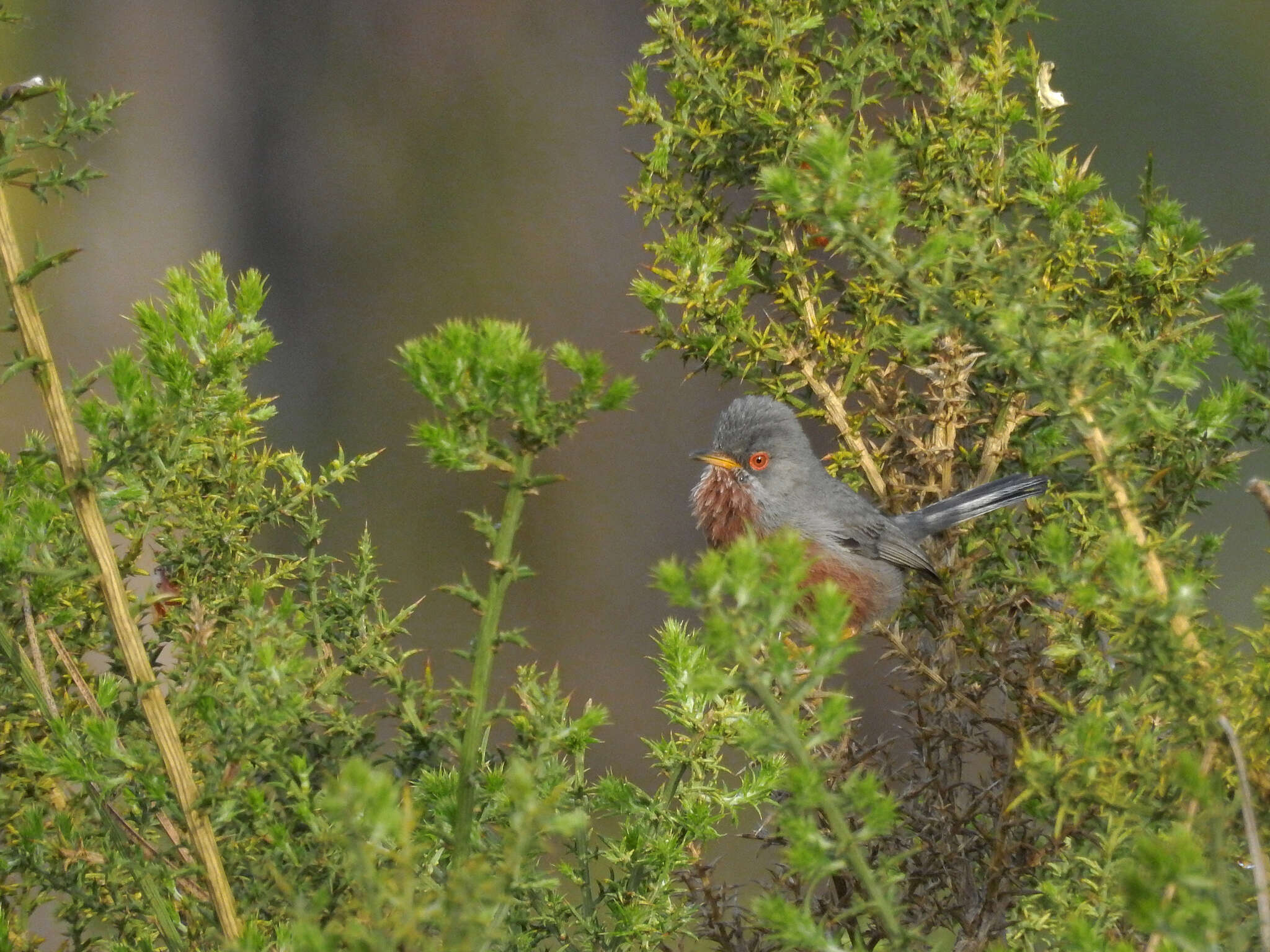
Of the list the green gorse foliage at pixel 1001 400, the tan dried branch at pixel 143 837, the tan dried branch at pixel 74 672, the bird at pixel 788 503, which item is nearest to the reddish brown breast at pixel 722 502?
the bird at pixel 788 503

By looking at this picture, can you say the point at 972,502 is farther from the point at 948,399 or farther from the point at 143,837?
the point at 143,837

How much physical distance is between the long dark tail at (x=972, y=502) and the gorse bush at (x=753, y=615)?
0.03 meters

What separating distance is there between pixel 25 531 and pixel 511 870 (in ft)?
1.99

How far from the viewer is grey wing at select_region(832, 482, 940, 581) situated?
124 inches

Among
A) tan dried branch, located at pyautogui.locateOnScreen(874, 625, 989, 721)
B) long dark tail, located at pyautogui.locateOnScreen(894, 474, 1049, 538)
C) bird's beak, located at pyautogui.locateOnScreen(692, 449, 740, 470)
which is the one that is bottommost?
tan dried branch, located at pyautogui.locateOnScreen(874, 625, 989, 721)

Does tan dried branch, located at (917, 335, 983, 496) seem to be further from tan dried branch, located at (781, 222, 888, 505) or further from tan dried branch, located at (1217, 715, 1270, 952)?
tan dried branch, located at (1217, 715, 1270, 952)

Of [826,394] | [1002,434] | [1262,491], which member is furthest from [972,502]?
[1262,491]

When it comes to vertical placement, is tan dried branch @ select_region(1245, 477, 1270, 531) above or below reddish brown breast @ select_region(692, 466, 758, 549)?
below

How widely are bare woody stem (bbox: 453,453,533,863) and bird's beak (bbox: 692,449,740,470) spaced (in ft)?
7.82

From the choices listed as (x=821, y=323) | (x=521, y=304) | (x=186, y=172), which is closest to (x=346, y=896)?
→ (x=821, y=323)

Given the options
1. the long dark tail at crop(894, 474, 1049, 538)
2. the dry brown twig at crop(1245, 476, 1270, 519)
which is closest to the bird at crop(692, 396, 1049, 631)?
the long dark tail at crop(894, 474, 1049, 538)

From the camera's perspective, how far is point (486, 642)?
3.19 ft

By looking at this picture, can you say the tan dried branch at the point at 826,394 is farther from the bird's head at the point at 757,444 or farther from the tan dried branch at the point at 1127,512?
the bird's head at the point at 757,444

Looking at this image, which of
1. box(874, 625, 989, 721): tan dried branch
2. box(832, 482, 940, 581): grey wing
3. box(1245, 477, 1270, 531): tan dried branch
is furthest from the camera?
box(832, 482, 940, 581): grey wing
